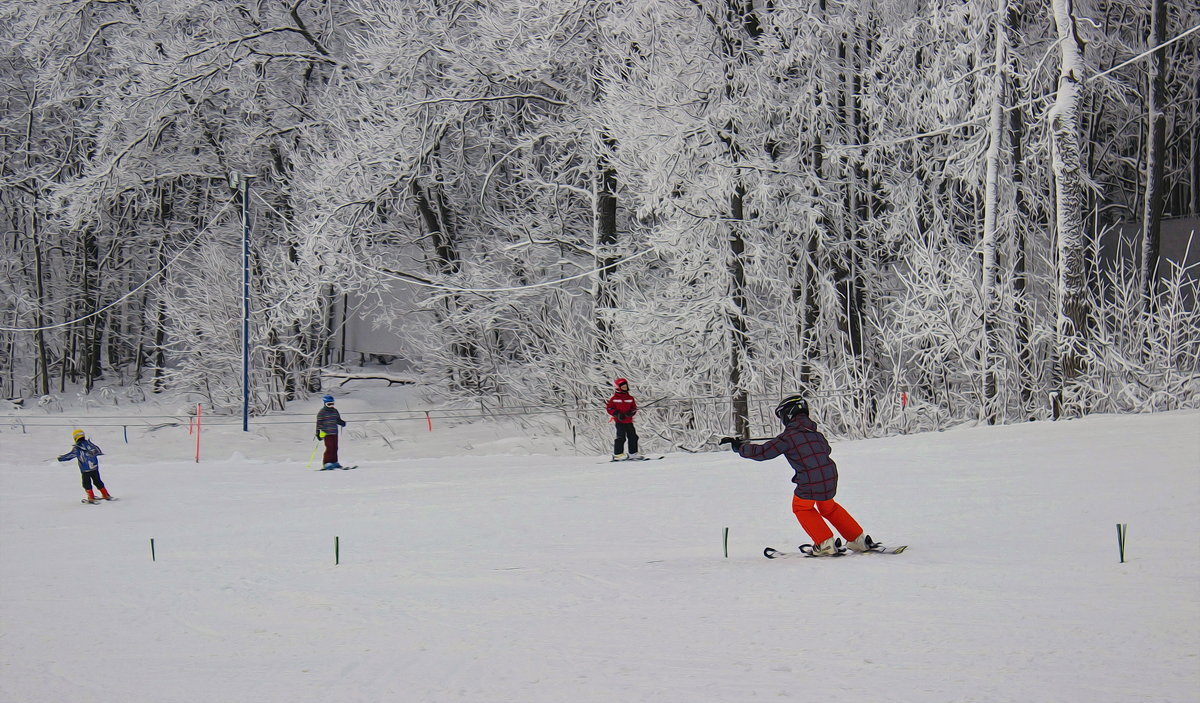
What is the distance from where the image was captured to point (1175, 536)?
27.9 ft

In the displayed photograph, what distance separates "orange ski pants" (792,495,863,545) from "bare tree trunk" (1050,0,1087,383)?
8.85m

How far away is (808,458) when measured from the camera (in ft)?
27.6

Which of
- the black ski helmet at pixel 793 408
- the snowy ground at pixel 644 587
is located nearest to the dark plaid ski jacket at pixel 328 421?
the snowy ground at pixel 644 587

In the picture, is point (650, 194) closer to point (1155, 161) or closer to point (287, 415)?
point (1155, 161)

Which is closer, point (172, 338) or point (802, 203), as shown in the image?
point (802, 203)

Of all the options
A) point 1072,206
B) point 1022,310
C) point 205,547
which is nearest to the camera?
point 205,547

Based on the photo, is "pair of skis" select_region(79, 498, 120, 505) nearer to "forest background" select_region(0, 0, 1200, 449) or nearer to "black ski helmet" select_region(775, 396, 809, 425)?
"forest background" select_region(0, 0, 1200, 449)

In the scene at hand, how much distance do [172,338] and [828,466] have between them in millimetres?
27291

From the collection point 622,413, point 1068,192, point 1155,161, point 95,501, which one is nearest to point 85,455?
point 95,501

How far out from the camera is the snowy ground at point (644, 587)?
574 centimetres

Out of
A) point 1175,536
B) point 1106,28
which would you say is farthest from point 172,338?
point 1175,536

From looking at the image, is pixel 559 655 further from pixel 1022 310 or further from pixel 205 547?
pixel 1022 310

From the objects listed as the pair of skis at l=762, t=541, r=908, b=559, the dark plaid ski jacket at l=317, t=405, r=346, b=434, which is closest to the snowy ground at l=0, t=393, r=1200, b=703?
the pair of skis at l=762, t=541, r=908, b=559

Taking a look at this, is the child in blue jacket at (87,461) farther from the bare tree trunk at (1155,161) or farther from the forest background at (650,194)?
the bare tree trunk at (1155,161)
